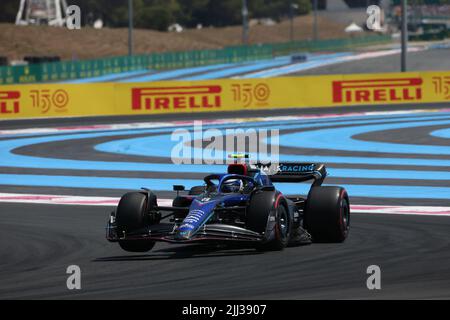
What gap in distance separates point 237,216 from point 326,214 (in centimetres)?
107

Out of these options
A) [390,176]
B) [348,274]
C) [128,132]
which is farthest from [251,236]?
[128,132]

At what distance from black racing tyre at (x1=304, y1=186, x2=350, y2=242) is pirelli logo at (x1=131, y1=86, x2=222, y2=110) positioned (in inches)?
1101

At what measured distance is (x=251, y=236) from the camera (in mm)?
12703

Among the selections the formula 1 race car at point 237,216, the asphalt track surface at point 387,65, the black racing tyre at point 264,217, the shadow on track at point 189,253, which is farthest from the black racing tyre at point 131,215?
the asphalt track surface at point 387,65

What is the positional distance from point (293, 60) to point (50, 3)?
1006 inches

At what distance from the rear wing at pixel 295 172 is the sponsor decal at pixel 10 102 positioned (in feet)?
84.7

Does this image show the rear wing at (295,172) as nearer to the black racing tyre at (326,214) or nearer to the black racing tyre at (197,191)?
the black racing tyre at (326,214)

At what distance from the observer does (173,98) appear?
137ft

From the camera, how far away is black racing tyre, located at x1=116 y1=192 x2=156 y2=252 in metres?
13.0

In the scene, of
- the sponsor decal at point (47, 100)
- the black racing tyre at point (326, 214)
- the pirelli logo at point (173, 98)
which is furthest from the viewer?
the pirelli logo at point (173, 98)

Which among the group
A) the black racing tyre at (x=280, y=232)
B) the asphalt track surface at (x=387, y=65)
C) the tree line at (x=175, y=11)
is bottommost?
the black racing tyre at (x=280, y=232)

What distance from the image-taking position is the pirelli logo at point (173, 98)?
4147cm

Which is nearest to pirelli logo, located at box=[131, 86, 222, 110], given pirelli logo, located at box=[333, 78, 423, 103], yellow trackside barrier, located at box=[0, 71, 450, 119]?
yellow trackside barrier, located at box=[0, 71, 450, 119]
